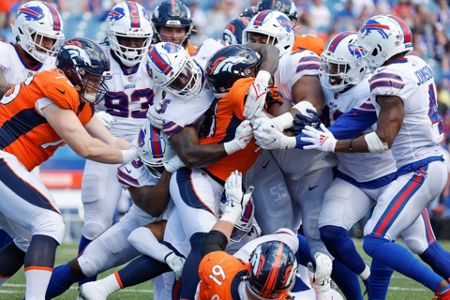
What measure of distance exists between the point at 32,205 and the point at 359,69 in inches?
80.0

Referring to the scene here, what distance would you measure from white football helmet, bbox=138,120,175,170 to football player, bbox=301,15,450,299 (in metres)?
0.80

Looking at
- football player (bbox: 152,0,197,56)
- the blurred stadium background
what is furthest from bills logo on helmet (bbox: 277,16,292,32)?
the blurred stadium background

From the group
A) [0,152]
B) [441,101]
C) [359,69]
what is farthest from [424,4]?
[0,152]

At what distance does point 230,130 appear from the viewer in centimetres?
541

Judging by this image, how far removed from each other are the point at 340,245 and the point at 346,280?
357 mm

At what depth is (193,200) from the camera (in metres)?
5.36

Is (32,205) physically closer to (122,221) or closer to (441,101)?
(122,221)

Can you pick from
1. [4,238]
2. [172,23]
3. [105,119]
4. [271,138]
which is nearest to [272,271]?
[271,138]

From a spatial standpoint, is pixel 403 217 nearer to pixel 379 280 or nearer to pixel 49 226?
pixel 379 280

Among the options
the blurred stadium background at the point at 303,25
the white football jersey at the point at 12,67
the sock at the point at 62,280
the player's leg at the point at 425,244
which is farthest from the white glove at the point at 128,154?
the blurred stadium background at the point at 303,25

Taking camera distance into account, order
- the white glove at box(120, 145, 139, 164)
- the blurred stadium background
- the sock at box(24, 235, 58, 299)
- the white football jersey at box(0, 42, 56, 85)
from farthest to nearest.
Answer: the blurred stadium background → the white football jersey at box(0, 42, 56, 85) → the white glove at box(120, 145, 139, 164) → the sock at box(24, 235, 58, 299)

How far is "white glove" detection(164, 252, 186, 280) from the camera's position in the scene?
532 centimetres

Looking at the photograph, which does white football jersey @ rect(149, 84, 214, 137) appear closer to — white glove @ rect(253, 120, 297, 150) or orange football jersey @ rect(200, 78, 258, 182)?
orange football jersey @ rect(200, 78, 258, 182)

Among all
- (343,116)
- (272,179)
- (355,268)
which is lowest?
(355,268)
